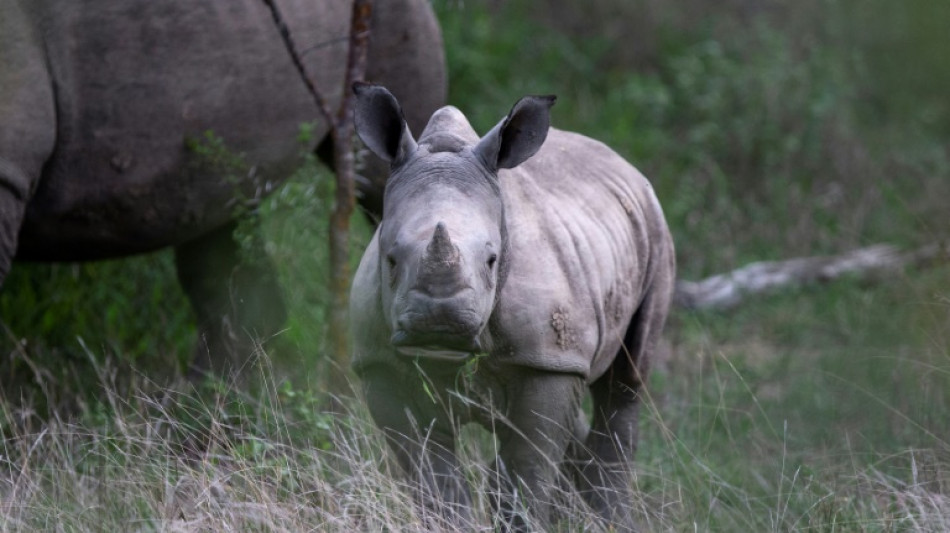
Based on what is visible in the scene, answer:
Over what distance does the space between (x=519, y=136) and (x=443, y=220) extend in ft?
1.62

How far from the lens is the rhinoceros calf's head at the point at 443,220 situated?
3.30 meters

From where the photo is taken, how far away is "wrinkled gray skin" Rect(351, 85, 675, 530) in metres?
3.40

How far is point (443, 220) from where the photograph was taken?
3436 millimetres

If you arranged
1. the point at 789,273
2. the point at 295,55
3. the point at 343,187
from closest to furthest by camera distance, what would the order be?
the point at 343,187, the point at 295,55, the point at 789,273

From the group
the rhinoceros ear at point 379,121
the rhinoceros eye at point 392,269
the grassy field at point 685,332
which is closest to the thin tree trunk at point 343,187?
the grassy field at point 685,332

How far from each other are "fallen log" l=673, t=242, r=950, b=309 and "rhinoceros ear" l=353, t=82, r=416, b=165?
432 centimetres

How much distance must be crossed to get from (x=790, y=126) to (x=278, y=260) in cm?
502

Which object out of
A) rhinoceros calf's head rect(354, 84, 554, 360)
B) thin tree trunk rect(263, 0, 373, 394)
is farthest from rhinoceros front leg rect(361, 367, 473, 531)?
thin tree trunk rect(263, 0, 373, 394)

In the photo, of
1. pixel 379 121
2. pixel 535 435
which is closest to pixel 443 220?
pixel 379 121

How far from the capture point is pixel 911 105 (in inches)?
408

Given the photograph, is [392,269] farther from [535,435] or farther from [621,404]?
[621,404]

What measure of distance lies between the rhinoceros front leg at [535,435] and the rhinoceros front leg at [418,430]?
145 millimetres

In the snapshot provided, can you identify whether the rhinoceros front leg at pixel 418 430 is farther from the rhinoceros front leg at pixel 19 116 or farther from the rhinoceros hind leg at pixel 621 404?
the rhinoceros front leg at pixel 19 116

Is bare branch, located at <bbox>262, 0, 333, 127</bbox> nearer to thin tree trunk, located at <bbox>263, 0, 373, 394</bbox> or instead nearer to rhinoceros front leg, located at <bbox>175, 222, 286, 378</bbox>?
thin tree trunk, located at <bbox>263, 0, 373, 394</bbox>
